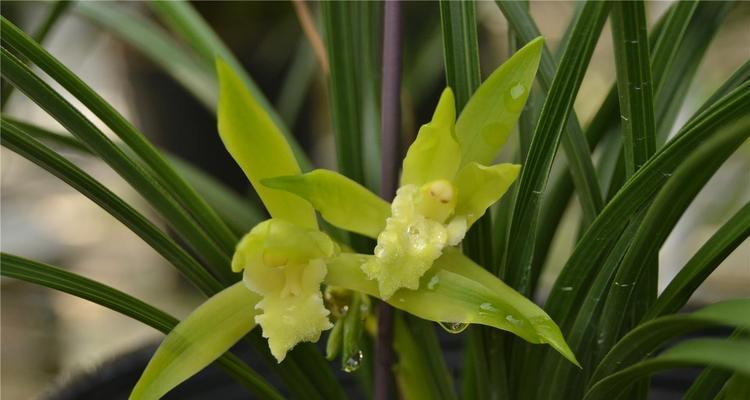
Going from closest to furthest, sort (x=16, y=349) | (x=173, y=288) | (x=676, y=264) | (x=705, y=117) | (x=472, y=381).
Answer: (x=705, y=117), (x=472, y=381), (x=676, y=264), (x=16, y=349), (x=173, y=288)

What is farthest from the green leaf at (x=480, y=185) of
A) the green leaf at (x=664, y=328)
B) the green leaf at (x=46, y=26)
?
the green leaf at (x=46, y=26)

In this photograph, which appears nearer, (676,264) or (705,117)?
(705,117)

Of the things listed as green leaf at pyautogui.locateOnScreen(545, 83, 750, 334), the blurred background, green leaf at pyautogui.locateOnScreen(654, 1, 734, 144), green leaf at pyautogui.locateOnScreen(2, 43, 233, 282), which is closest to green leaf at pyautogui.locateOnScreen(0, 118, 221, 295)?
green leaf at pyautogui.locateOnScreen(2, 43, 233, 282)

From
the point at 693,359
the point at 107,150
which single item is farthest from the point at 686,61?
the point at 107,150

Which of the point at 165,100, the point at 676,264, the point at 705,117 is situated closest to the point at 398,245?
the point at 705,117

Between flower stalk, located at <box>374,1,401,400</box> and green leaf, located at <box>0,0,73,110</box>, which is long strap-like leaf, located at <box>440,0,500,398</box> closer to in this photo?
flower stalk, located at <box>374,1,401,400</box>

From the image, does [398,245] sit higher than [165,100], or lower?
lower

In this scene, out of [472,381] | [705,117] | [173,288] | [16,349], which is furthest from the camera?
[173,288]

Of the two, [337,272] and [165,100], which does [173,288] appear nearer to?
[165,100]

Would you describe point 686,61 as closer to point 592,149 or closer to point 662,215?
point 592,149
